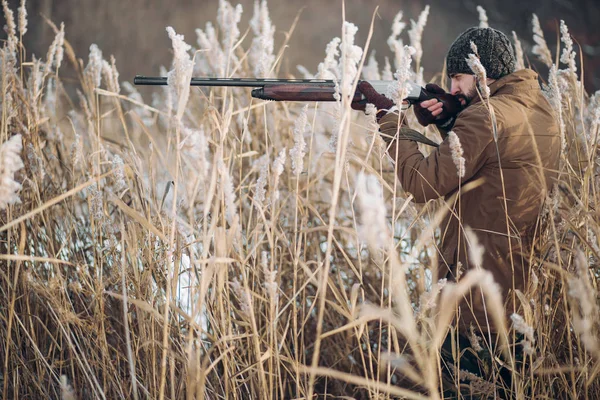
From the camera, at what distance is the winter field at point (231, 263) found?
83cm

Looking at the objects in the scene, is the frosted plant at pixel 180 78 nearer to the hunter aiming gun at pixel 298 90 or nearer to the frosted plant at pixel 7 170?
the frosted plant at pixel 7 170

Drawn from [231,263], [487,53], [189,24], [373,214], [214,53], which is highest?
[189,24]

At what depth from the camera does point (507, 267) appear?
1.30 metres

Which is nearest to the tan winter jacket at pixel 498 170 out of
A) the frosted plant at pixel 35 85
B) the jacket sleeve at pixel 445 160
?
the jacket sleeve at pixel 445 160

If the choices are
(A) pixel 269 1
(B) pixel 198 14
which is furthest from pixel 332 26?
(B) pixel 198 14

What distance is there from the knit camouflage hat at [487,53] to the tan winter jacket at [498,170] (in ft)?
0.14

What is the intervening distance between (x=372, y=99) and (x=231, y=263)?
1.63 feet

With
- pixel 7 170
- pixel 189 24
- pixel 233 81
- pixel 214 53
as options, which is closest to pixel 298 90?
pixel 233 81

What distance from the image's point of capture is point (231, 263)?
135 cm

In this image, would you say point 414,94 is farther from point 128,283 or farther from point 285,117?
point 128,283

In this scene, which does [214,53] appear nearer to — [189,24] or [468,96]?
[468,96]

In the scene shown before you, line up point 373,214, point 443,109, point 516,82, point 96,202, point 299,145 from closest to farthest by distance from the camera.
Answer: point 373,214, point 299,145, point 96,202, point 516,82, point 443,109

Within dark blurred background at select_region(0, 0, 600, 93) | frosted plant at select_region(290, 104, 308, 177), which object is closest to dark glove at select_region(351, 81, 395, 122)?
frosted plant at select_region(290, 104, 308, 177)

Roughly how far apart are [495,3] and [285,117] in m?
4.31
